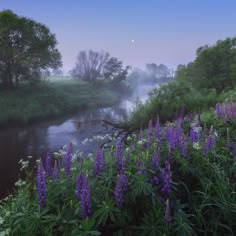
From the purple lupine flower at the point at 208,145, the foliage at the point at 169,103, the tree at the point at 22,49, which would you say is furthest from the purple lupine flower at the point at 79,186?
the tree at the point at 22,49

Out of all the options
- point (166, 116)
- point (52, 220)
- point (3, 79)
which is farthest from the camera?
point (3, 79)

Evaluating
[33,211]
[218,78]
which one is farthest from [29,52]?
[33,211]

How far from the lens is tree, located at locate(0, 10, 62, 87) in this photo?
68.5 ft

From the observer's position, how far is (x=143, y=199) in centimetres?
251

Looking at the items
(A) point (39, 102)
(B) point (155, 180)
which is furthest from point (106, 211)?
(A) point (39, 102)

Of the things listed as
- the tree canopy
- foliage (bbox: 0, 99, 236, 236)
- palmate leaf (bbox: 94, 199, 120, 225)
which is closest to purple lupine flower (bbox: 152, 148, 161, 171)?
foliage (bbox: 0, 99, 236, 236)

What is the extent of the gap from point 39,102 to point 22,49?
5165 mm

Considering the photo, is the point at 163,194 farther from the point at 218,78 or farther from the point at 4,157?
the point at 218,78

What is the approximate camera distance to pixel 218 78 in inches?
558

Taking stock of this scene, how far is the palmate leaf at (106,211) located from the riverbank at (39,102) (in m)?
16.1

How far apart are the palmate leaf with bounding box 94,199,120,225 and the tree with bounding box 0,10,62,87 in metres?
21.4

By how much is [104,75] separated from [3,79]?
18.8 m

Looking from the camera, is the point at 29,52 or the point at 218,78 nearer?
the point at 218,78

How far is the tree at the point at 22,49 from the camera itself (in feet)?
68.5
